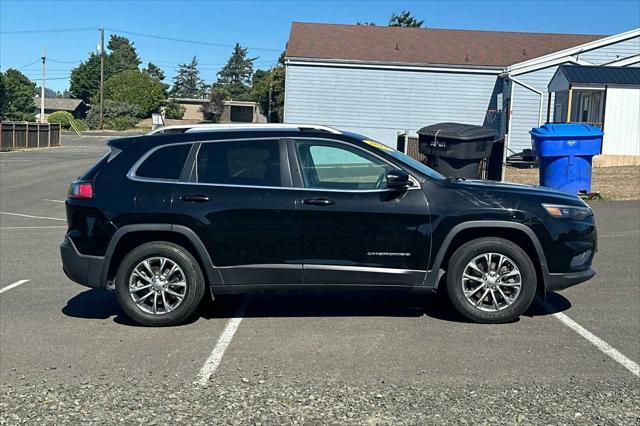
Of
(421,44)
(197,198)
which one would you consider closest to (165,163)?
(197,198)

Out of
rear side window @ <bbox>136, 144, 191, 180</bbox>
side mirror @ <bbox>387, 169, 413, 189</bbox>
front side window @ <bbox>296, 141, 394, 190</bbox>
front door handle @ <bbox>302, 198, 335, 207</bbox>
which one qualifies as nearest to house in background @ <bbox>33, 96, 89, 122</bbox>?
rear side window @ <bbox>136, 144, 191, 180</bbox>

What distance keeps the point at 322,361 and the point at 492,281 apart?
1.82 m

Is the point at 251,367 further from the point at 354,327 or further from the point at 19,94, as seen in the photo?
the point at 19,94

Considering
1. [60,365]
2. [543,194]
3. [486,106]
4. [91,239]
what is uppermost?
[486,106]

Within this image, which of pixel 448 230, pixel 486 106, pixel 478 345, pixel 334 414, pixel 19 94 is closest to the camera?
pixel 334 414

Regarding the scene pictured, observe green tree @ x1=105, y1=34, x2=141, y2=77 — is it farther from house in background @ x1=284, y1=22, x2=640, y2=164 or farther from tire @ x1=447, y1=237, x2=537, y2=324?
tire @ x1=447, y1=237, x2=537, y2=324

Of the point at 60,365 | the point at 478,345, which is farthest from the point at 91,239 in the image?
the point at 478,345

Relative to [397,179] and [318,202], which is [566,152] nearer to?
[397,179]

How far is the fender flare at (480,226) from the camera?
6.27 meters

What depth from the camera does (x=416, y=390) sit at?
16.0ft

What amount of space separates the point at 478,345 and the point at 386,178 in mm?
1641

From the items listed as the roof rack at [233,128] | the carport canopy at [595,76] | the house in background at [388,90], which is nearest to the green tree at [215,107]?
the house in background at [388,90]

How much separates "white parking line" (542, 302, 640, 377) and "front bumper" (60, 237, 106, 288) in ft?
13.9

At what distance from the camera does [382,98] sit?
91.9 ft
